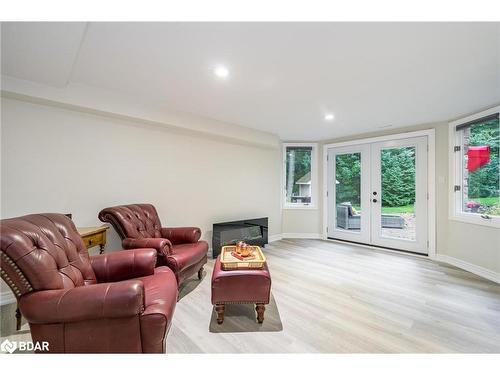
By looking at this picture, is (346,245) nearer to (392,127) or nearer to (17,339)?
(392,127)

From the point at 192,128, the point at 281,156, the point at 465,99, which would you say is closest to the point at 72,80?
the point at 192,128

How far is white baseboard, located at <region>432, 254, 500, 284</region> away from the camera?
9.23 ft

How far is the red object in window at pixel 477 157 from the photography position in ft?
9.94

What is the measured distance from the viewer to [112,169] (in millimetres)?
2799

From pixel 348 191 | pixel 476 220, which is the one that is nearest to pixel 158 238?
pixel 348 191

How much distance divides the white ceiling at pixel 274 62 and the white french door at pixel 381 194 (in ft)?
3.44

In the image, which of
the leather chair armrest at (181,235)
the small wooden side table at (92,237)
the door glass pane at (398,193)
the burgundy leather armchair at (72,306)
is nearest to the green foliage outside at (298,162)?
the door glass pane at (398,193)

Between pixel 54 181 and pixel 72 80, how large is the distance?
1096 millimetres

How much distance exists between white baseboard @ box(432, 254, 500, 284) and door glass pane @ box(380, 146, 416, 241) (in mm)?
479

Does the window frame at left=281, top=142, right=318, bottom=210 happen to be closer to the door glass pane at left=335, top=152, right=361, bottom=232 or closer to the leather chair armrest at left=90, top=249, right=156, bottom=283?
the door glass pane at left=335, top=152, right=361, bottom=232

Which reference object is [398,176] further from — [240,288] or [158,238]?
[158,238]

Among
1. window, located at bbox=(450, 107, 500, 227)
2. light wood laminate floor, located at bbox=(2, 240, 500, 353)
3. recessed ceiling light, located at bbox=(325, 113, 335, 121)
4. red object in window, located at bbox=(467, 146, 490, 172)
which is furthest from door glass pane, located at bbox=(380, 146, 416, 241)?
recessed ceiling light, located at bbox=(325, 113, 335, 121)

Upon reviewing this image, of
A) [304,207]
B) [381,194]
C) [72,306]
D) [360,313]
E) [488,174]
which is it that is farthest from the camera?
[304,207]

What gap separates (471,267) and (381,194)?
62.5 inches
